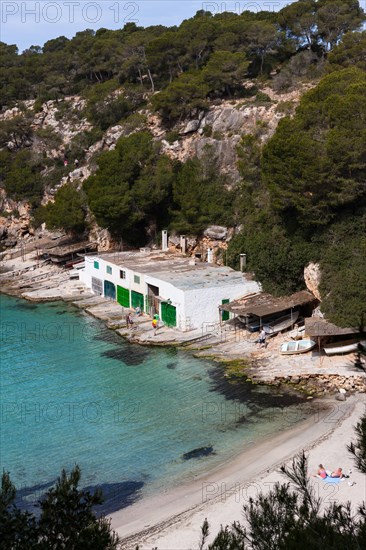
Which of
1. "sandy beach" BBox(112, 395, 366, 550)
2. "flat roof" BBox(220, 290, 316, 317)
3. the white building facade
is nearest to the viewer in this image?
"sandy beach" BBox(112, 395, 366, 550)

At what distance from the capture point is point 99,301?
39.5m

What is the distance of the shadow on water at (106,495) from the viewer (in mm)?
18047

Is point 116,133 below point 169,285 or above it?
above

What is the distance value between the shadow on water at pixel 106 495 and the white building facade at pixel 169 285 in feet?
46.1

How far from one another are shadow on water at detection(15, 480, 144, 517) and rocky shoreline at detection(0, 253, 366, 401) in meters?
8.50

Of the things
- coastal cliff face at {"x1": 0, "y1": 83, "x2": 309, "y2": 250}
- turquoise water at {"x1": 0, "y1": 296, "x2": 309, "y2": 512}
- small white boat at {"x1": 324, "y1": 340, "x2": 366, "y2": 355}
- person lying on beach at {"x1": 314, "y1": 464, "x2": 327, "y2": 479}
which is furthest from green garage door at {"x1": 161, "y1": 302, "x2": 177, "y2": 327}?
person lying on beach at {"x1": 314, "y1": 464, "x2": 327, "y2": 479}

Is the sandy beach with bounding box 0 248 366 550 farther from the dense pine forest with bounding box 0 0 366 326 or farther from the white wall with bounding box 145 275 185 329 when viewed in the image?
the dense pine forest with bounding box 0 0 366 326

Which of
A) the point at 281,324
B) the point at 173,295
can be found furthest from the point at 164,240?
the point at 281,324

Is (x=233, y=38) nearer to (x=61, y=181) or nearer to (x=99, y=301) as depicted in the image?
(x=61, y=181)

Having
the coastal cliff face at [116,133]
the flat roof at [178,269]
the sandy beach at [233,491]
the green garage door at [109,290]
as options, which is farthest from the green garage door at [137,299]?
the sandy beach at [233,491]

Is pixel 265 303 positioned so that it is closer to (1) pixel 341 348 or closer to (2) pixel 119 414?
(1) pixel 341 348

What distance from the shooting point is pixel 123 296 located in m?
37.9

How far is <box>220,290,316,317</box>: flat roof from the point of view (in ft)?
100

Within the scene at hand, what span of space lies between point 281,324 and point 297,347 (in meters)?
2.92
